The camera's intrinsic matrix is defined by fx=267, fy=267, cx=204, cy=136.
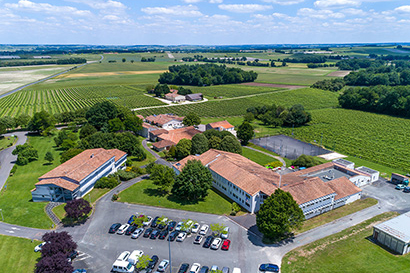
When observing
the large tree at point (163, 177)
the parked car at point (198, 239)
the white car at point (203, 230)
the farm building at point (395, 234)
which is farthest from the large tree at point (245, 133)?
the parked car at point (198, 239)

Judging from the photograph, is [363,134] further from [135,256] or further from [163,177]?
[135,256]

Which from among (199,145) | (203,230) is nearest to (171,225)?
(203,230)

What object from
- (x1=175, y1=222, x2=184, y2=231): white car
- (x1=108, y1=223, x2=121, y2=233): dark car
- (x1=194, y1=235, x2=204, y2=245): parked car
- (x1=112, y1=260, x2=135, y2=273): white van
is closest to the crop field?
(x1=175, y1=222, x2=184, y2=231): white car

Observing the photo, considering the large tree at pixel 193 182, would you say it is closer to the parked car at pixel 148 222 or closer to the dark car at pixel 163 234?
the parked car at pixel 148 222

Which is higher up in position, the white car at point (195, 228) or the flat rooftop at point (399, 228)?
the flat rooftop at point (399, 228)

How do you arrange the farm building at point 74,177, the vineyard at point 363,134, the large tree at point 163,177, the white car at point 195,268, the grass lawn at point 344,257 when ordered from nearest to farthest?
1. the white car at point 195,268
2. the grass lawn at point 344,257
3. the farm building at point 74,177
4. the large tree at point 163,177
5. the vineyard at point 363,134

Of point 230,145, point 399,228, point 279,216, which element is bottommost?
point 399,228

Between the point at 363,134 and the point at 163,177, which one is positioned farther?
the point at 363,134
